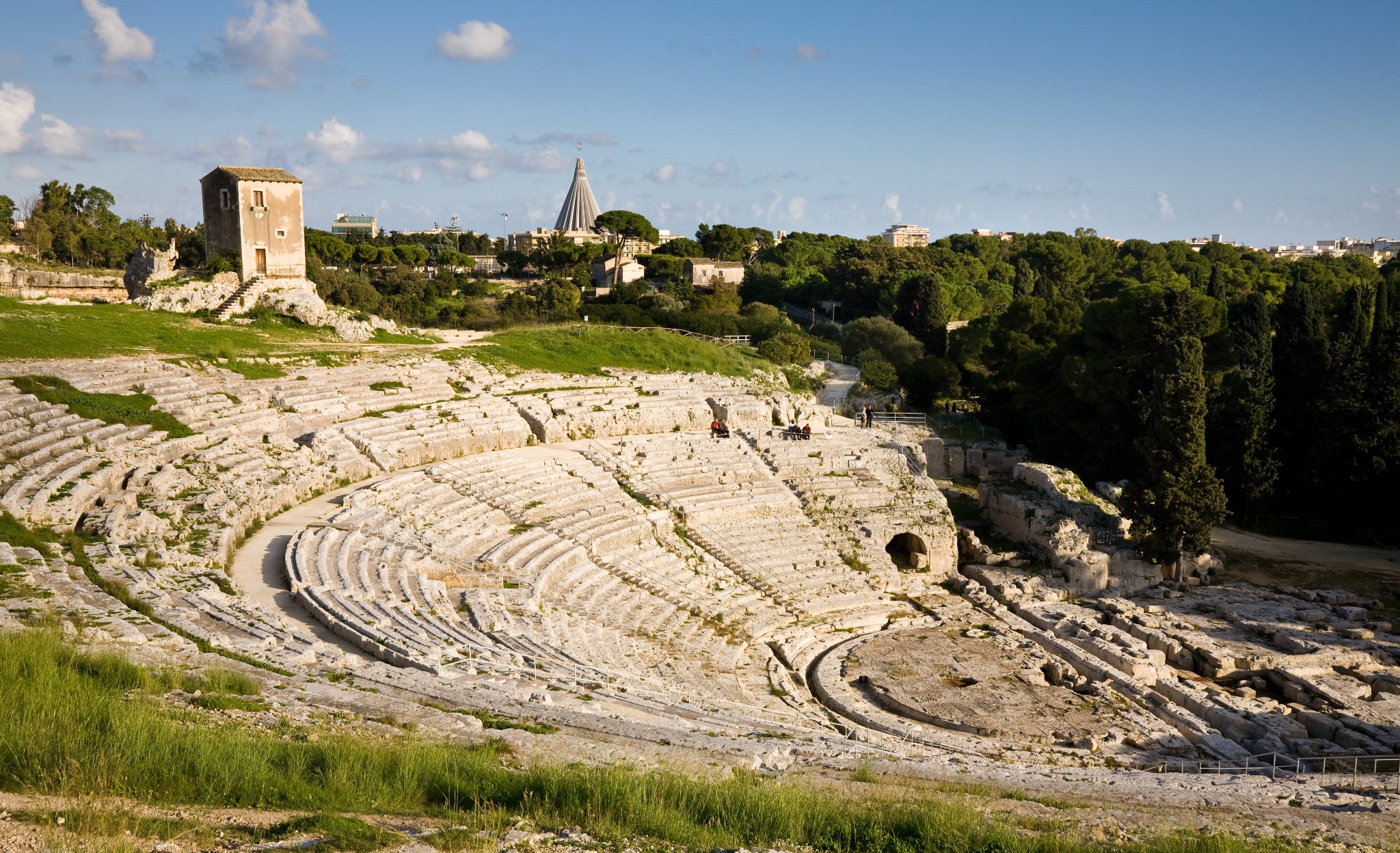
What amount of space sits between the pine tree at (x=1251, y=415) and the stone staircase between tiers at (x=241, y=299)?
29.8 m

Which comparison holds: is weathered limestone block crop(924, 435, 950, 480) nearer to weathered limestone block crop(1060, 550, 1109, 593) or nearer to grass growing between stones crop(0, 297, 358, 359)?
weathered limestone block crop(1060, 550, 1109, 593)

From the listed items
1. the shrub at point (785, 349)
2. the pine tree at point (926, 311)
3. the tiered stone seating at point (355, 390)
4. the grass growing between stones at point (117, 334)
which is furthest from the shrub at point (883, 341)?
the grass growing between stones at point (117, 334)

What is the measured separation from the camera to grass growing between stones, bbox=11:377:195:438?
1972 centimetres

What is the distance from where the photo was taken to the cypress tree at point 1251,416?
29.8 m

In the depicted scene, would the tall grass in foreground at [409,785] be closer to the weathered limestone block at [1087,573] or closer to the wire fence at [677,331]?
the weathered limestone block at [1087,573]

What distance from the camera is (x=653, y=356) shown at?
118 feet

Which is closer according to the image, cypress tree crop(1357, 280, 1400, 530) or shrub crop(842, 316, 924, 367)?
cypress tree crop(1357, 280, 1400, 530)

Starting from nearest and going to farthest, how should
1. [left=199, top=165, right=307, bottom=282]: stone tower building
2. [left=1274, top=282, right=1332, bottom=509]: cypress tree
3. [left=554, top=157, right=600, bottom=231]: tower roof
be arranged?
[left=1274, top=282, right=1332, bottom=509]: cypress tree → [left=199, top=165, right=307, bottom=282]: stone tower building → [left=554, top=157, right=600, bottom=231]: tower roof

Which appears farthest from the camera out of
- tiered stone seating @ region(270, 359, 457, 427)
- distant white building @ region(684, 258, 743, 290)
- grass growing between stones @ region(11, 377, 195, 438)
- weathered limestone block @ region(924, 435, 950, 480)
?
distant white building @ region(684, 258, 743, 290)

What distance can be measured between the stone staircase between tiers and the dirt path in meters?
29.0

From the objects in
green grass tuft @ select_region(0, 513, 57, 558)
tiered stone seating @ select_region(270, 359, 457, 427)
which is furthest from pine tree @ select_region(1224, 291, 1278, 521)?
green grass tuft @ select_region(0, 513, 57, 558)

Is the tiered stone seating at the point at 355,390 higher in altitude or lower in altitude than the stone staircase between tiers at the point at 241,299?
lower

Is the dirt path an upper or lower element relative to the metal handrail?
upper

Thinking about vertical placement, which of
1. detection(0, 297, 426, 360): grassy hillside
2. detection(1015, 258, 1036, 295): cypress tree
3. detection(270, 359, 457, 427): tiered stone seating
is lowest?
detection(270, 359, 457, 427): tiered stone seating
